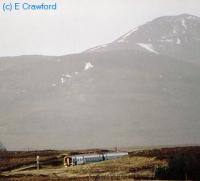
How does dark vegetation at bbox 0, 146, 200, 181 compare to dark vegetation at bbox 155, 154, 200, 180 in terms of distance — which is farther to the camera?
dark vegetation at bbox 0, 146, 200, 181

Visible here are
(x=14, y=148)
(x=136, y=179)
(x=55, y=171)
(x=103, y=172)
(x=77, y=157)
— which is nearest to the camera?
(x=136, y=179)

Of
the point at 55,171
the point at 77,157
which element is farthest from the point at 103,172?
the point at 77,157

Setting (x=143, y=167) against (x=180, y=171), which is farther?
(x=143, y=167)

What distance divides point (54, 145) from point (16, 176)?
14702 centimetres

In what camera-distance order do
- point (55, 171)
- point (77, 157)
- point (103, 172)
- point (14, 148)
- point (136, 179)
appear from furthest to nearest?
point (14, 148) < point (77, 157) < point (55, 171) < point (103, 172) < point (136, 179)

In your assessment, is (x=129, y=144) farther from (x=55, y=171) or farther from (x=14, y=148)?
(x=55, y=171)

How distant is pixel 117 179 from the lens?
44.5 m

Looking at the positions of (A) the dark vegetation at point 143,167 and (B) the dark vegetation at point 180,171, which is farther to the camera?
(A) the dark vegetation at point 143,167

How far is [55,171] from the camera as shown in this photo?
57.4 m

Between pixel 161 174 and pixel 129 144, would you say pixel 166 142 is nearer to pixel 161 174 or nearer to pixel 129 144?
pixel 129 144

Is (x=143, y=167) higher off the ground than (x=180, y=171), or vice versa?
(x=143, y=167)

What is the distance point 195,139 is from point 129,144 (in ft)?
92.0

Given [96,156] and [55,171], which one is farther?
[96,156]

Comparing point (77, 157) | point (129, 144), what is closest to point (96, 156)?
point (77, 157)
